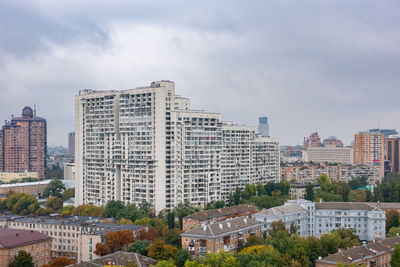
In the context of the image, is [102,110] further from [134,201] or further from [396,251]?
[396,251]

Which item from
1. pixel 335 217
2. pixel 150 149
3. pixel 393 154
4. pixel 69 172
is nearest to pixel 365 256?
pixel 335 217

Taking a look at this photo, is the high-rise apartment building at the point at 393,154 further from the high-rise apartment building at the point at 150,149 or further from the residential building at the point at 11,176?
the residential building at the point at 11,176

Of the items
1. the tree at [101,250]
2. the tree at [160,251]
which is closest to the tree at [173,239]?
the tree at [160,251]

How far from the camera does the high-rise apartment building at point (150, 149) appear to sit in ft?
201

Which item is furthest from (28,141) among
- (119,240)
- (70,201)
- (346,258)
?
(346,258)

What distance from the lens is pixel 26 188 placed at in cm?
8925

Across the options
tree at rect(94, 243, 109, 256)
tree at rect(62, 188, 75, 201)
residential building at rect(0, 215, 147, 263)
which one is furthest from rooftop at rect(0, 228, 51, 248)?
tree at rect(62, 188, 75, 201)

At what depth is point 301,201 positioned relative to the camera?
180 ft

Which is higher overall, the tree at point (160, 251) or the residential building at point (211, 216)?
the residential building at point (211, 216)

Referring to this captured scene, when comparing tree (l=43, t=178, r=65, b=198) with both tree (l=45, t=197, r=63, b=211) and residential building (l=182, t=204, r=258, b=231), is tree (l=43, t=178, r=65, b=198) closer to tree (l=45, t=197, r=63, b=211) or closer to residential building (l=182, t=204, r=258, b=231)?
tree (l=45, t=197, r=63, b=211)

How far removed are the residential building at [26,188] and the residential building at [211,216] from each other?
143ft

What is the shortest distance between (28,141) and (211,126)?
73.2m

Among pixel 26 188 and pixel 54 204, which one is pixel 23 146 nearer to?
pixel 26 188

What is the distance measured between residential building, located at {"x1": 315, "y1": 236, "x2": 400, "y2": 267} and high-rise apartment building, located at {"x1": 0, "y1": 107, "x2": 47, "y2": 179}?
99.5 metres
